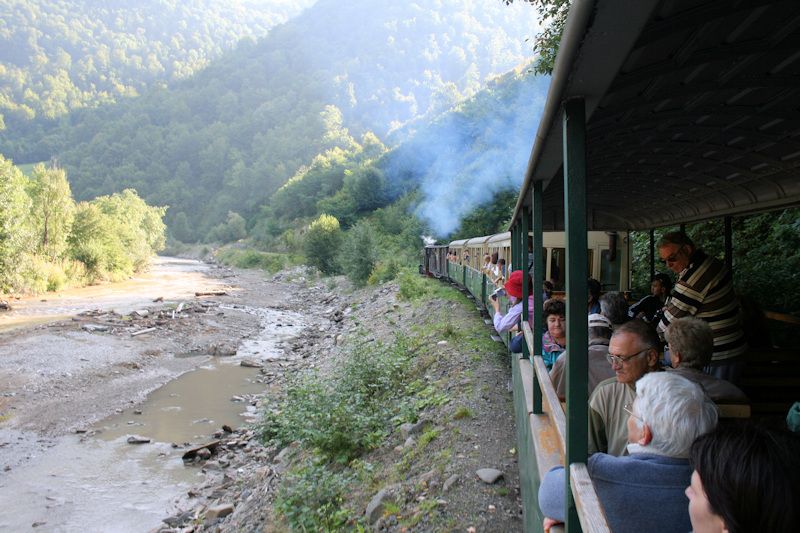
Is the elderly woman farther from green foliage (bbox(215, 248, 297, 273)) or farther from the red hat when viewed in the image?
green foliage (bbox(215, 248, 297, 273))

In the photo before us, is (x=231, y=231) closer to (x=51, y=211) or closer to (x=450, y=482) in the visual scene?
(x=51, y=211)

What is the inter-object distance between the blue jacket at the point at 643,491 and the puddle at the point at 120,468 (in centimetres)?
690

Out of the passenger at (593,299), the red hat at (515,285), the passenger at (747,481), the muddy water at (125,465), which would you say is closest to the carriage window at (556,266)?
the red hat at (515,285)

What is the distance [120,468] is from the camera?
9.05 meters

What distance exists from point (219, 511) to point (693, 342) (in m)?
6.02

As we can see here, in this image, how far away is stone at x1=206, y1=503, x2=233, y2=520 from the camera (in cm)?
676

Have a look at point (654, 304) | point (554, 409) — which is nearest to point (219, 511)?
point (554, 409)

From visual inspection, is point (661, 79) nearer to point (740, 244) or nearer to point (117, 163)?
point (740, 244)

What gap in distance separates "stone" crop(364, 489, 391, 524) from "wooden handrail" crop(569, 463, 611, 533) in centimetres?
348

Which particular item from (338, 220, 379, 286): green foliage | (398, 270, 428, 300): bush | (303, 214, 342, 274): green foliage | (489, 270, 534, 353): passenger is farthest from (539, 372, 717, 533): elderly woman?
(303, 214, 342, 274): green foliage

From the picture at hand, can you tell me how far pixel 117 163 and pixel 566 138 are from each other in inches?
5772

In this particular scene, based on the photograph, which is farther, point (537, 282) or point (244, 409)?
point (244, 409)

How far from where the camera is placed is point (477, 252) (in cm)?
1557

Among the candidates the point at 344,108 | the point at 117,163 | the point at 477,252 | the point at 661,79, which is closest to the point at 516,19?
the point at 344,108
